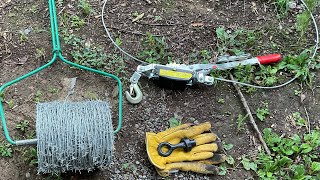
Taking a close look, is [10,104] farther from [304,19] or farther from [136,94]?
[304,19]

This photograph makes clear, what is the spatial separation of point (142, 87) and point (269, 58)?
0.94 meters

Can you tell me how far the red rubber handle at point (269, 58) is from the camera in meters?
3.84

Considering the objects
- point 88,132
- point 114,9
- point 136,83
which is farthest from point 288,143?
point 114,9

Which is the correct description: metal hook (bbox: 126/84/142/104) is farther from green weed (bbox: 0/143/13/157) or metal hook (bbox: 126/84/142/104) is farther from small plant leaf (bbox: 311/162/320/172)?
small plant leaf (bbox: 311/162/320/172)

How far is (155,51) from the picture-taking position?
386 cm

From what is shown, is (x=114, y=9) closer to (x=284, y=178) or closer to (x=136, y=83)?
(x=136, y=83)

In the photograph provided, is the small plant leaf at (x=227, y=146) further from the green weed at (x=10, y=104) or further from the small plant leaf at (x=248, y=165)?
the green weed at (x=10, y=104)

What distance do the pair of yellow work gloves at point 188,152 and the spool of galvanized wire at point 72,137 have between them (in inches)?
14.8

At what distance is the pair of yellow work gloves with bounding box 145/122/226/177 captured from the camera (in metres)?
3.31

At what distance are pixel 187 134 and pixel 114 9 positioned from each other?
Result: 1225mm

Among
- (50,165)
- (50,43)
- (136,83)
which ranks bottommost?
(50,165)

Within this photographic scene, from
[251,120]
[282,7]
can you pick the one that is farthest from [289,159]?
[282,7]

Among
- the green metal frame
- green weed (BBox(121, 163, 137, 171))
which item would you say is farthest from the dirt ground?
the green metal frame

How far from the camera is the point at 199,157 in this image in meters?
3.36
